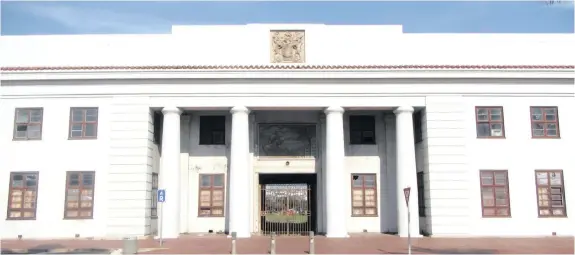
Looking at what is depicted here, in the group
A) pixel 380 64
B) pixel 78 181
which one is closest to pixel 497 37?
pixel 380 64

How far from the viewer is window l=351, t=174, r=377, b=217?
2548 cm

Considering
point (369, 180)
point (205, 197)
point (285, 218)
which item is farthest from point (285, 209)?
point (369, 180)

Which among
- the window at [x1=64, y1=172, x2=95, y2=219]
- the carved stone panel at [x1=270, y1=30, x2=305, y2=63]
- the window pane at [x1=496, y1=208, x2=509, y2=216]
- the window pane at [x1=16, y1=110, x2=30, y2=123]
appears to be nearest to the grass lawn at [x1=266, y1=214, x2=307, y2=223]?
the carved stone panel at [x1=270, y1=30, x2=305, y2=63]

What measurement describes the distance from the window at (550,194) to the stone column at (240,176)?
41.9 feet

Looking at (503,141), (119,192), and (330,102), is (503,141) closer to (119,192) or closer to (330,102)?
(330,102)

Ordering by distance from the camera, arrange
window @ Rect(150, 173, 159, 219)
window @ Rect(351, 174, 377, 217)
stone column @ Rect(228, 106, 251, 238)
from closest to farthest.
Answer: stone column @ Rect(228, 106, 251, 238) → window @ Rect(150, 173, 159, 219) → window @ Rect(351, 174, 377, 217)

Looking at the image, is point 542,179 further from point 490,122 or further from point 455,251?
point 455,251

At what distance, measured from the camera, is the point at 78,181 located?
23.4m

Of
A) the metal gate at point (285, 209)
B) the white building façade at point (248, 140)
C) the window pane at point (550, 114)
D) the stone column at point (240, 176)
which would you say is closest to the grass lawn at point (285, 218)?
the metal gate at point (285, 209)

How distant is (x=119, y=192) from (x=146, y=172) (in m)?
1.41

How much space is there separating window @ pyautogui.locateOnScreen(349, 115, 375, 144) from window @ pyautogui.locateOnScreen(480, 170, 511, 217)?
5.56 m

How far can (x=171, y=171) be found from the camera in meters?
23.4

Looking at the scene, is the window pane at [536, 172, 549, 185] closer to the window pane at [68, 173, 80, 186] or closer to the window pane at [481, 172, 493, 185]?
the window pane at [481, 172, 493, 185]

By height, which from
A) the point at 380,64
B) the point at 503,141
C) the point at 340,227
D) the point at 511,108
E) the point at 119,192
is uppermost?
the point at 380,64
